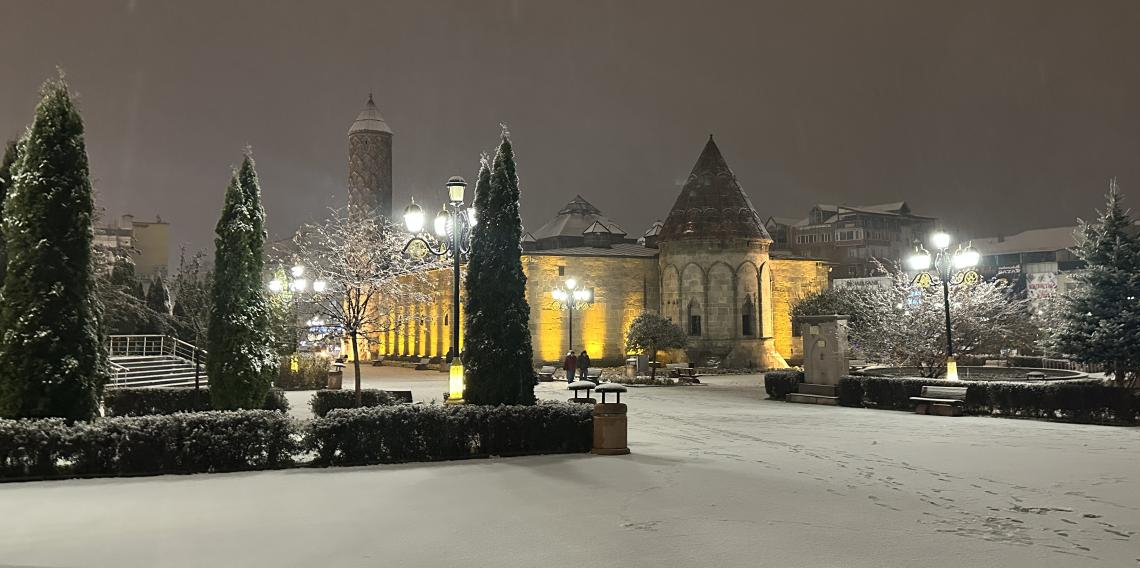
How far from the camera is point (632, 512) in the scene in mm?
7375

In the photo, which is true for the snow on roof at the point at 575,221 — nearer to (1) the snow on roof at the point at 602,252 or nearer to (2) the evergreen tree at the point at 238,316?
(1) the snow on roof at the point at 602,252

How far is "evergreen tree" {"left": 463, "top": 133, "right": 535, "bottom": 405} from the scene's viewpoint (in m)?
12.0

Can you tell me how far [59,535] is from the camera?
658 centimetres

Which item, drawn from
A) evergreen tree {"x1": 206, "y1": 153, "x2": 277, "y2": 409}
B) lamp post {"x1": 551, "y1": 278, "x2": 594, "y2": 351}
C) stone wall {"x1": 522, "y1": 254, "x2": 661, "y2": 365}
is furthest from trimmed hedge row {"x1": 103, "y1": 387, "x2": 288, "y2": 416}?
stone wall {"x1": 522, "y1": 254, "x2": 661, "y2": 365}

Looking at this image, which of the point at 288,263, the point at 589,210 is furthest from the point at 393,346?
the point at 589,210

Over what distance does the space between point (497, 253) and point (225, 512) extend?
6190 millimetres

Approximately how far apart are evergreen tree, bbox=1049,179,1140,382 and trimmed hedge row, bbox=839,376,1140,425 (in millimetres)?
1103

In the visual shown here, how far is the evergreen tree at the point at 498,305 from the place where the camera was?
12000 mm

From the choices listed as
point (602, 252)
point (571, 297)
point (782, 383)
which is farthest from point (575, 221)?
point (782, 383)

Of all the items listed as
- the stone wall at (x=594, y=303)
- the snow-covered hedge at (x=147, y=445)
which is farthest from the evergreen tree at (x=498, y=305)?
the stone wall at (x=594, y=303)

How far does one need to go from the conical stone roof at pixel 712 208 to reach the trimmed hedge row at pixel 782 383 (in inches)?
744

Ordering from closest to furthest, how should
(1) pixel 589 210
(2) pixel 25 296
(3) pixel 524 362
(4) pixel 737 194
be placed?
(2) pixel 25 296 → (3) pixel 524 362 → (4) pixel 737 194 → (1) pixel 589 210

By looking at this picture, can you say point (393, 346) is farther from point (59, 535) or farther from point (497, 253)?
point (59, 535)

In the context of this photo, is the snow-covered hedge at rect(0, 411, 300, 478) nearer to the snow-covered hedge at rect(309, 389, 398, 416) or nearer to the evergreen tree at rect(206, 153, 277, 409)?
the evergreen tree at rect(206, 153, 277, 409)
